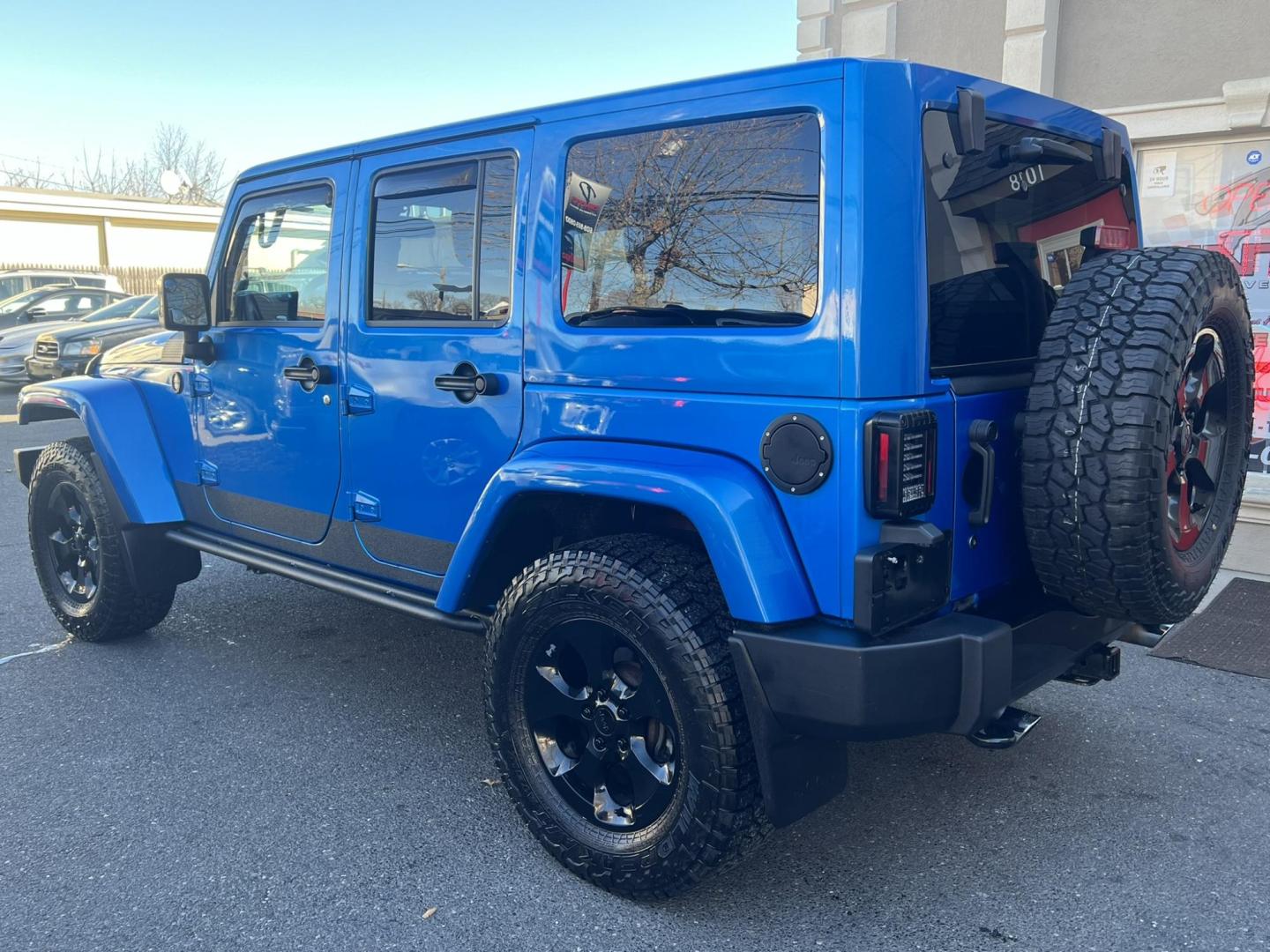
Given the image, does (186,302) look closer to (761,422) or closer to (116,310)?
(761,422)

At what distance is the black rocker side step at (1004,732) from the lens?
2.74m

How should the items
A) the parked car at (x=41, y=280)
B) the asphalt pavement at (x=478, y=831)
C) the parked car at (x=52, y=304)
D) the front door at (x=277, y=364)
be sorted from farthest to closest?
the parked car at (x=41, y=280)
the parked car at (x=52, y=304)
the front door at (x=277, y=364)
the asphalt pavement at (x=478, y=831)

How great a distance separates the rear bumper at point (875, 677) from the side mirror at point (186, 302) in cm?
274

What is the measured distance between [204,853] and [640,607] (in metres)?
1.50

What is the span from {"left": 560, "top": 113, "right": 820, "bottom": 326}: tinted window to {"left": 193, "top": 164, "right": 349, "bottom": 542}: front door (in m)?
1.14

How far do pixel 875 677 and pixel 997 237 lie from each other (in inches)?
47.0

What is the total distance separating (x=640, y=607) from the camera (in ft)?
8.29

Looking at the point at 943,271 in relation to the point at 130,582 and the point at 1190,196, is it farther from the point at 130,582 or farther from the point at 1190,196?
the point at 1190,196

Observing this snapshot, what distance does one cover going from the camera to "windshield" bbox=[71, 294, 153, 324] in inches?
607

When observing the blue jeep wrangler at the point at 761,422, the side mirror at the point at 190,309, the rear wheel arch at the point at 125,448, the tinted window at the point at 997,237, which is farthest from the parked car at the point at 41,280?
the tinted window at the point at 997,237

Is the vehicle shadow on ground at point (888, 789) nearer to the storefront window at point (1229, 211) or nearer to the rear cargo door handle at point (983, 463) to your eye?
the rear cargo door handle at point (983, 463)

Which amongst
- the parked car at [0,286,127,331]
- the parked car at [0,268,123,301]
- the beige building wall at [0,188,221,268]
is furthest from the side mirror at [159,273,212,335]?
the beige building wall at [0,188,221,268]

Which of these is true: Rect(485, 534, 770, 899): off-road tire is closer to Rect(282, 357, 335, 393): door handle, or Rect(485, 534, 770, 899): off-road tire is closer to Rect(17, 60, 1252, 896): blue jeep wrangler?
Rect(17, 60, 1252, 896): blue jeep wrangler

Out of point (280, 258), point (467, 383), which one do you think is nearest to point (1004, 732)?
point (467, 383)
